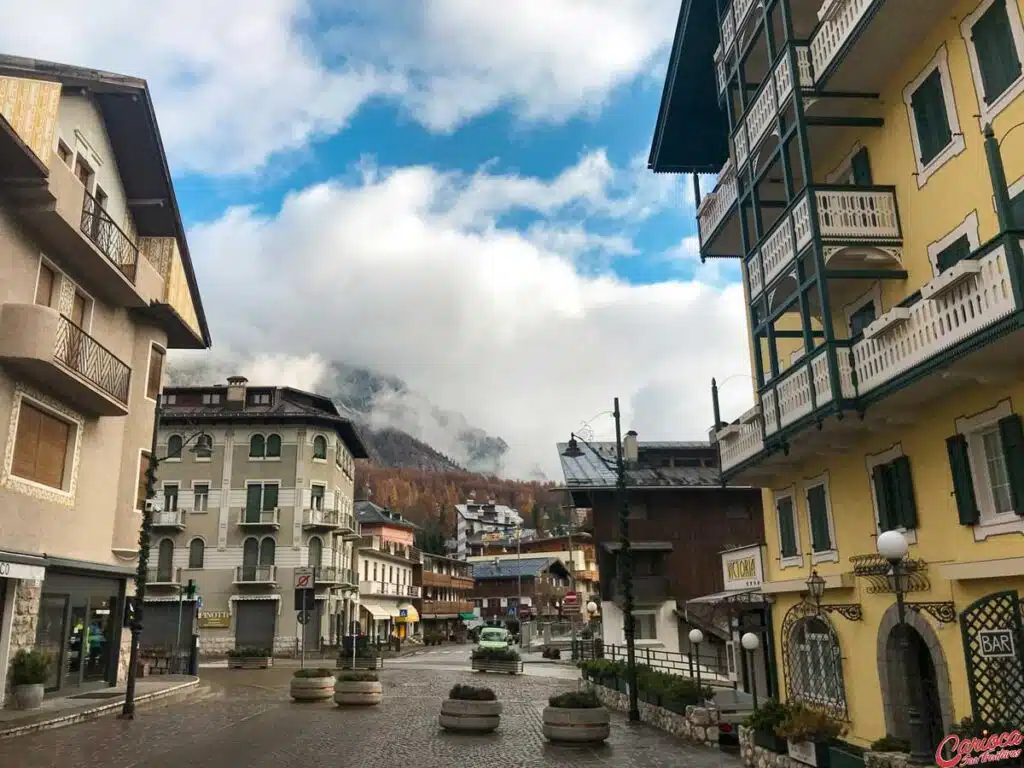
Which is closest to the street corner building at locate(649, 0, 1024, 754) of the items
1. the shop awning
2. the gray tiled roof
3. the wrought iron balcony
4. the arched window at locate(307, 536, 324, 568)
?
the gray tiled roof

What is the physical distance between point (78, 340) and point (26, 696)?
8600 mm

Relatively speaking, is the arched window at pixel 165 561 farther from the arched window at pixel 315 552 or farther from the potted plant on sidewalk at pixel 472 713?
the potted plant on sidewalk at pixel 472 713

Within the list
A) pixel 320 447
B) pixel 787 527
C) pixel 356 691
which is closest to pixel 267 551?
pixel 320 447

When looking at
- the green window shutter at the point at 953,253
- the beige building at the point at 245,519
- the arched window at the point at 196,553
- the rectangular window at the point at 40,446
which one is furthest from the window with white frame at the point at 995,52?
the arched window at the point at 196,553

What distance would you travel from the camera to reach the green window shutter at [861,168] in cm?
1566

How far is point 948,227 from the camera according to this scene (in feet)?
42.6

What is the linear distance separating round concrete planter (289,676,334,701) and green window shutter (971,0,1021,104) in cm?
2175

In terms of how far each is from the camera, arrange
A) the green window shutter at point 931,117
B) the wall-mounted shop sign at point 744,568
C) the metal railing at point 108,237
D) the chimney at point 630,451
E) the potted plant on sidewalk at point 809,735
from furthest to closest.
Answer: the chimney at point 630,451
the metal railing at point 108,237
the wall-mounted shop sign at point 744,568
the green window shutter at point 931,117
the potted plant on sidewalk at point 809,735

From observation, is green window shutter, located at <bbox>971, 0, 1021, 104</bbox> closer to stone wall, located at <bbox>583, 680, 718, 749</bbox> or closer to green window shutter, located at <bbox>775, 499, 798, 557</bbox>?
green window shutter, located at <bbox>775, 499, 798, 557</bbox>

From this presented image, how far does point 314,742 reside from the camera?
1623 centimetres

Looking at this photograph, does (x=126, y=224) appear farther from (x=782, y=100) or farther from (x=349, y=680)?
(x=782, y=100)

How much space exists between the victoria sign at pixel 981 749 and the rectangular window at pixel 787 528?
8.62m

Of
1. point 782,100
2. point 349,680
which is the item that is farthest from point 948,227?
point 349,680

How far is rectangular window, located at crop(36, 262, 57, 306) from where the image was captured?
20.6 metres
